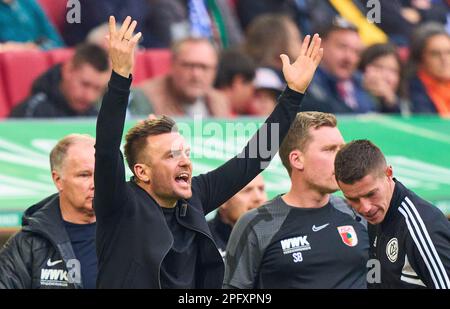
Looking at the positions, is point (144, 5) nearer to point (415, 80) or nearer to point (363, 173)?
point (415, 80)

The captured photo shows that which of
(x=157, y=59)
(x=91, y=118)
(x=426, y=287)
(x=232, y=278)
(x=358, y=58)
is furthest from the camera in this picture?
(x=358, y=58)

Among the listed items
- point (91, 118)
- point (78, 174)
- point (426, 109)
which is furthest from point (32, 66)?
point (426, 109)

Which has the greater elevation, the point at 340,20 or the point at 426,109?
the point at 340,20

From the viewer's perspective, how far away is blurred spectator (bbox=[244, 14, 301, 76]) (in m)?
11.6

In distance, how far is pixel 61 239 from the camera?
7.51m

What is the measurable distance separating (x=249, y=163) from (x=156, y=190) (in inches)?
21.2

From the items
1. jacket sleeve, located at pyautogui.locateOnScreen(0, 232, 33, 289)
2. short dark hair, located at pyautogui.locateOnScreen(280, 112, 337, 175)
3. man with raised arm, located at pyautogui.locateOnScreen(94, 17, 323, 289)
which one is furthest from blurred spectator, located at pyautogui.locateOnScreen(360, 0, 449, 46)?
jacket sleeve, located at pyautogui.locateOnScreen(0, 232, 33, 289)

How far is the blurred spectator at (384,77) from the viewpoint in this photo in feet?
40.3

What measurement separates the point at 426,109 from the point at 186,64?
8.31 feet

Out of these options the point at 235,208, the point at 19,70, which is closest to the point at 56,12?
the point at 19,70

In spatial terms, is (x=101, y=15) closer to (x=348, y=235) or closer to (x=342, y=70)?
(x=342, y=70)

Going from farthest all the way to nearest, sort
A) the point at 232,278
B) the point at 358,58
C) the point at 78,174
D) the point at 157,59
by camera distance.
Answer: the point at 358,58
the point at 157,59
the point at 78,174
the point at 232,278

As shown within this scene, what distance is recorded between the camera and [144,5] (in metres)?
12.1

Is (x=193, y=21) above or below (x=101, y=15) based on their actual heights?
below
